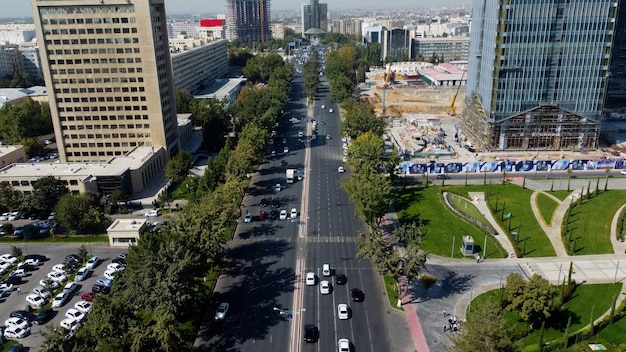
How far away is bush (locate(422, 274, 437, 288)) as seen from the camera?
69750 millimetres

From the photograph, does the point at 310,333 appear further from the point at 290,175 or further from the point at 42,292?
the point at 290,175

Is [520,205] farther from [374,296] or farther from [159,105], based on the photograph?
[159,105]

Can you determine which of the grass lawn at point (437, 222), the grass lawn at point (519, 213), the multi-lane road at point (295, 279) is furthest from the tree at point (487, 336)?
the grass lawn at point (519, 213)

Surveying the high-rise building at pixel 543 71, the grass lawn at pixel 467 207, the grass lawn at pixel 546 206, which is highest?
the high-rise building at pixel 543 71

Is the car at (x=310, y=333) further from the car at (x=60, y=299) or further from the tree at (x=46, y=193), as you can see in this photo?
the tree at (x=46, y=193)

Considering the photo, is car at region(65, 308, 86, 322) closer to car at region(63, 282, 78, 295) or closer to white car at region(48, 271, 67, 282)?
car at region(63, 282, 78, 295)

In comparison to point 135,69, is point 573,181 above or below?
below

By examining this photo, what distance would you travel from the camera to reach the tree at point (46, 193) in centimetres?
9450

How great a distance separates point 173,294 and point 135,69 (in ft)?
254

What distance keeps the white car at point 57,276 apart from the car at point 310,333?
3998 centimetres

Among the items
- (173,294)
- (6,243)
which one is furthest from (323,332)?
(6,243)

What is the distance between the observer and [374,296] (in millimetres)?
66875

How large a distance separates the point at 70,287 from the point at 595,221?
3570 inches

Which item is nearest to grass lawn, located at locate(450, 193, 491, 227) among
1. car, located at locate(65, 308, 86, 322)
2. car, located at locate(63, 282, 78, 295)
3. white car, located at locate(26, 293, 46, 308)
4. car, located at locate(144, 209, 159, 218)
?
car, located at locate(144, 209, 159, 218)
